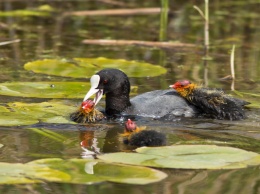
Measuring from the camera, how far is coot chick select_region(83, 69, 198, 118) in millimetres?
8055

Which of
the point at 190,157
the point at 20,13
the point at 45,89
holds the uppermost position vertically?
the point at 20,13

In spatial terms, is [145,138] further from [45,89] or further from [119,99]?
[45,89]

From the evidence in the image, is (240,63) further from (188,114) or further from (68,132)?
(68,132)

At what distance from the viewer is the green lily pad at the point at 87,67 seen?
31.8ft

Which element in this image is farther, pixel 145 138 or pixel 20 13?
pixel 20 13

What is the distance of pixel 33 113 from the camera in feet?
24.8

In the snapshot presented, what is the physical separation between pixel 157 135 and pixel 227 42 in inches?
235

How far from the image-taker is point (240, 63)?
36.0 feet

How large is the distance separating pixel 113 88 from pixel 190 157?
207 centimetres

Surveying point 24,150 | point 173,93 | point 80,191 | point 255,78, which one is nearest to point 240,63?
point 255,78

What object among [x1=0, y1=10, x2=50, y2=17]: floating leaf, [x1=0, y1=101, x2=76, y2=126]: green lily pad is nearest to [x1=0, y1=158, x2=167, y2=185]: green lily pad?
[x1=0, y1=101, x2=76, y2=126]: green lily pad

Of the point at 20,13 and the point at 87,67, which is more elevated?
the point at 20,13

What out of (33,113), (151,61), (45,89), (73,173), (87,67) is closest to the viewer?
(73,173)

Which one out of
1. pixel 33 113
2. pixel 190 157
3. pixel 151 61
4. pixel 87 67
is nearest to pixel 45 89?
pixel 33 113
